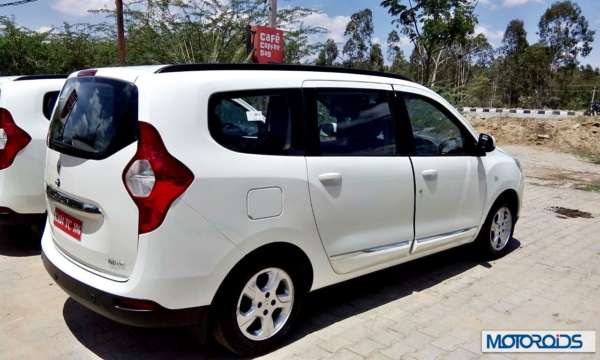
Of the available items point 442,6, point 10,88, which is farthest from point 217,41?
point 10,88

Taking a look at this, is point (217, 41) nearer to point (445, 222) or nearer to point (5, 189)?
point (5, 189)

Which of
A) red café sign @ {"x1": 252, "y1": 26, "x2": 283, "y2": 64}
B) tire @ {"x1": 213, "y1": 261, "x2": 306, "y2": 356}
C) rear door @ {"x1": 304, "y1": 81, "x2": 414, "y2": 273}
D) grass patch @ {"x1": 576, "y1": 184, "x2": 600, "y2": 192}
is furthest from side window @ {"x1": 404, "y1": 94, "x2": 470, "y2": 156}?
grass patch @ {"x1": 576, "y1": 184, "x2": 600, "y2": 192}

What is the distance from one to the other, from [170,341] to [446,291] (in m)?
2.37

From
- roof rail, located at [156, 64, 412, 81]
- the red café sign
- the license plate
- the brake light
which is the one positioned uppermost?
the red café sign

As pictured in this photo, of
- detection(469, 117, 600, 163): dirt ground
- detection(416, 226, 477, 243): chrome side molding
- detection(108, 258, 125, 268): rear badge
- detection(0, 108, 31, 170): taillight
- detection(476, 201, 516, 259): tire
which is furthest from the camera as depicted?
detection(469, 117, 600, 163): dirt ground

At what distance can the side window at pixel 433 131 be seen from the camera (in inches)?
161

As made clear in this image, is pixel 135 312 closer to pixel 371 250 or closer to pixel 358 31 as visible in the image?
pixel 371 250

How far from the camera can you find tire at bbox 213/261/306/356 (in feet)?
→ 9.60

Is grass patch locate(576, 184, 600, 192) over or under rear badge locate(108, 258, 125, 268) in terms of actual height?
under

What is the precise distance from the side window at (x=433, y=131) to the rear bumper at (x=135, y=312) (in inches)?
86.9

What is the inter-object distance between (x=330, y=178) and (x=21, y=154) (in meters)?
3.11

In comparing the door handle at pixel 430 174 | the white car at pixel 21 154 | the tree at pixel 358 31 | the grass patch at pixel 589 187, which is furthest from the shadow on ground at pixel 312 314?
the tree at pixel 358 31

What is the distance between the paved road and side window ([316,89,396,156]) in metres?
1.26

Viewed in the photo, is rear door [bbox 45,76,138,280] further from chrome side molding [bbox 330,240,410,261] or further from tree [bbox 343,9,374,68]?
tree [bbox 343,9,374,68]
